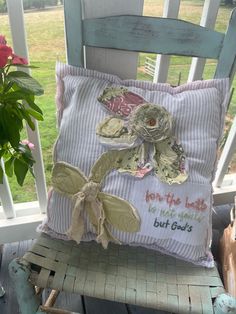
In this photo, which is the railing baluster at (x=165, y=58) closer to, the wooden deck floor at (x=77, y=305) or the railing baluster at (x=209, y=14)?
the railing baluster at (x=209, y=14)

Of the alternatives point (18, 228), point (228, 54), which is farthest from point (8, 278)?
point (228, 54)

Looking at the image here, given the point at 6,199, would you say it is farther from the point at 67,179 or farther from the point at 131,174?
the point at 131,174

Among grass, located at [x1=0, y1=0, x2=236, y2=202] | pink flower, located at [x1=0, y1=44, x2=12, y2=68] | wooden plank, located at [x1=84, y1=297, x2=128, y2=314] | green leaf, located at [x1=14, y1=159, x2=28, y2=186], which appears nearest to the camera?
pink flower, located at [x1=0, y1=44, x2=12, y2=68]

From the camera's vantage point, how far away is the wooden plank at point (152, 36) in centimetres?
71

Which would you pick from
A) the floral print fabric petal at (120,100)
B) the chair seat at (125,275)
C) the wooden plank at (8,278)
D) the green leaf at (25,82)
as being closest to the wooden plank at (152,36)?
the floral print fabric petal at (120,100)

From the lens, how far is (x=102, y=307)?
3.34 ft

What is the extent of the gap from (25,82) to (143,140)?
0.26 m

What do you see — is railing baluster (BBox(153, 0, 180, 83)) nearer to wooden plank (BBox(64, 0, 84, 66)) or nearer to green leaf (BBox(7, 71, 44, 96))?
wooden plank (BBox(64, 0, 84, 66))

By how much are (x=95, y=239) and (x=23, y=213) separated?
429 millimetres

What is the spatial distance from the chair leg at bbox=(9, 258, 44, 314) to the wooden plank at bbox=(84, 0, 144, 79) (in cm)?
47

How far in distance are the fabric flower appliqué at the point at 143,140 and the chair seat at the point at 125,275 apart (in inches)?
7.7

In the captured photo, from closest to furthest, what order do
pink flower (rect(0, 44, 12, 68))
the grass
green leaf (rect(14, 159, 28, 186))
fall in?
pink flower (rect(0, 44, 12, 68))
green leaf (rect(14, 159, 28, 186))
the grass

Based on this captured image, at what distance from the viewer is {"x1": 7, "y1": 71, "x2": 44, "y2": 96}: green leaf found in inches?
22.2

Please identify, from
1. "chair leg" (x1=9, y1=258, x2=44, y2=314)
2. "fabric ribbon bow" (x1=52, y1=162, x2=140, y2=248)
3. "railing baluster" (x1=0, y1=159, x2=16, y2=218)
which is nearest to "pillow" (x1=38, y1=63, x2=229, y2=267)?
"fabric ribbon bow" (x1=52, y1=162, x2=140, y2=248)
